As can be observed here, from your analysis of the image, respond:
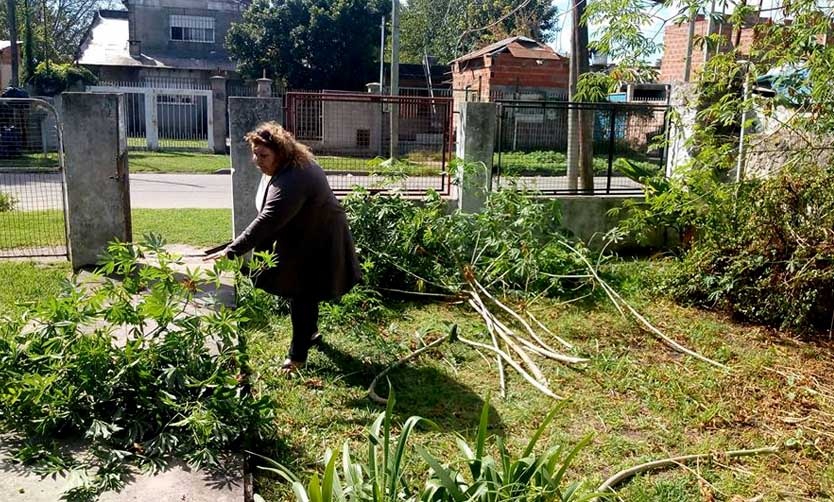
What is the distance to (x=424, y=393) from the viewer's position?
483cm

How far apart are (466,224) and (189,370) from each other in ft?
13.1

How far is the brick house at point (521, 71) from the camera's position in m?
23.2

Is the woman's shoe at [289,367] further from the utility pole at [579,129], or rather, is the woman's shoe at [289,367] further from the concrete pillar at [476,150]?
the utility pole at [579,129]

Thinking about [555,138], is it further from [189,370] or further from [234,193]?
[189,370]

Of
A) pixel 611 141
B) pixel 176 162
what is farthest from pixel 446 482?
pixel 176 162

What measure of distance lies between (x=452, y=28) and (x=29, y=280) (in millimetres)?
34343

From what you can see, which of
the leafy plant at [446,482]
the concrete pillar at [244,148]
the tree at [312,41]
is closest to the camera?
the leafy plant at [446,482]

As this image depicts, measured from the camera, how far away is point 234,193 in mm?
7270


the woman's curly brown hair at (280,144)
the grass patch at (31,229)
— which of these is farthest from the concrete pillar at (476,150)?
the grass patch at (31,229)

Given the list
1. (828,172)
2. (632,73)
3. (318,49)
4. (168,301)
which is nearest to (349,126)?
(632,73)

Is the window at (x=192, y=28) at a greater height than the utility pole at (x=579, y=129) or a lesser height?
greater

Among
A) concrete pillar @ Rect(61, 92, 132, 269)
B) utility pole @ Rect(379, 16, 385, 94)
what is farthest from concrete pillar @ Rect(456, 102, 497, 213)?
utility pole @ Rect(379, 16, 385, 94)

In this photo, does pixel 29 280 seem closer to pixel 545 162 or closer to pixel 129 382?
pixel 129 382

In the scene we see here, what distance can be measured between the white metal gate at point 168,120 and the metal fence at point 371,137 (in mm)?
11672
